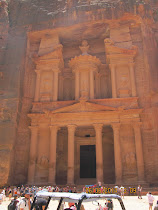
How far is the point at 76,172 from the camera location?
71.2 ft

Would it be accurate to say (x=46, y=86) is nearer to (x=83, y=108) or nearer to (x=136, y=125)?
(x=83, y=108)

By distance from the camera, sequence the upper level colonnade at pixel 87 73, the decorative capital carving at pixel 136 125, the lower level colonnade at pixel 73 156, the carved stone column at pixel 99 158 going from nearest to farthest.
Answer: the lower level colonnade at pixel 73 156
the carved stone column at pixel 99 158
the decorative capital carving at pixel 136 125
the upper level colonnade at pixel 87 73

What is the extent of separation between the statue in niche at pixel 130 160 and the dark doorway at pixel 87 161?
411cm

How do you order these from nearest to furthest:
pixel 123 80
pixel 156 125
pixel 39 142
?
pixel 156 125 < pixel 39 142 < pixel 123 80

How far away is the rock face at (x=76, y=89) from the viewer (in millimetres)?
19438

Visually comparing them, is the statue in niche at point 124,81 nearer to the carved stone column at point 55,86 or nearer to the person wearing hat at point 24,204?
the carved stone column at point 55,86

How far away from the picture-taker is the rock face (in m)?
19.4

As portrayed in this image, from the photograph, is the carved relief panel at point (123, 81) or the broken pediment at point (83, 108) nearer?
the broken pediment at point (83, 108)

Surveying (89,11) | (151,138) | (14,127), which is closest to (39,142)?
(14,127)

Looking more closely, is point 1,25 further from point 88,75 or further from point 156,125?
point 156,125

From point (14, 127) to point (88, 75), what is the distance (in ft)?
30.1

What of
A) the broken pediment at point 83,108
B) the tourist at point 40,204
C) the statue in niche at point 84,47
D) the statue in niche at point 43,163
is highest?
the statue in niche at point 84,47

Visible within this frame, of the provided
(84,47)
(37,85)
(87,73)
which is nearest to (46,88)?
(37,85)

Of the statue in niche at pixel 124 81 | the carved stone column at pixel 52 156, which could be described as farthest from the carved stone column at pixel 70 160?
the statue in niche at pixel 124 81
